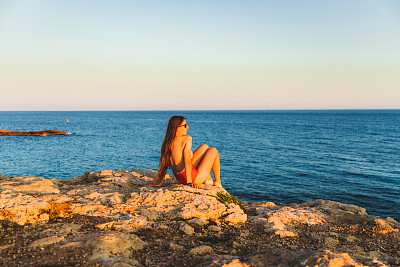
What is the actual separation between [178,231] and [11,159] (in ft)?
105

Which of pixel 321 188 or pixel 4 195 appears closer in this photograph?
pixel 4 195

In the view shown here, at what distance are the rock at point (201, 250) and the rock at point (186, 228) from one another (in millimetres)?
739

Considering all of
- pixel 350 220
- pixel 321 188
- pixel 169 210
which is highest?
pixel 169 210

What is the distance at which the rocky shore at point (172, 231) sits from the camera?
3.87 m

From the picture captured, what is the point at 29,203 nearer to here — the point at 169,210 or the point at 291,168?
the point at 169,210

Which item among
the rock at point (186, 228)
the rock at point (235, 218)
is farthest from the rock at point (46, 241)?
the rock at point (235, 218)

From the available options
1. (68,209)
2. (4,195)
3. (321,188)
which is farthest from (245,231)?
(321,188)

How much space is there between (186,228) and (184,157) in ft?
8.11

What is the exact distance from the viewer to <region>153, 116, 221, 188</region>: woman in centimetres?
736

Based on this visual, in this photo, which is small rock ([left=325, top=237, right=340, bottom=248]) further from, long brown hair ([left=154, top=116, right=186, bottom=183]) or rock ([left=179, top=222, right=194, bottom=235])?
long brown hair ([left=154, top=116, right=186, bottom=183])

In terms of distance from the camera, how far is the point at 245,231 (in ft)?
17.7

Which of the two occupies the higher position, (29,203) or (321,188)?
(29,203)

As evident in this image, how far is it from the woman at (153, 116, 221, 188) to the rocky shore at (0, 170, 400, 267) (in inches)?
18.3

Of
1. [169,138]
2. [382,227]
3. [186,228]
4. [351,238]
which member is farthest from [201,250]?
[382,227]
